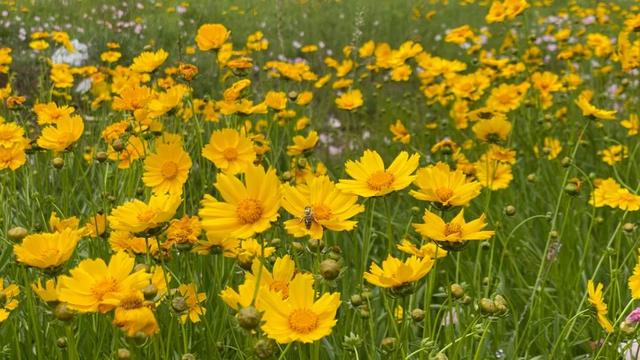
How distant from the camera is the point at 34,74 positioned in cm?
389

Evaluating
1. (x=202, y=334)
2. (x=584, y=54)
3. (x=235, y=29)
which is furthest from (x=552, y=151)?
(x=235, y=29)

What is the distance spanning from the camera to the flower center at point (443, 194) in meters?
1.05

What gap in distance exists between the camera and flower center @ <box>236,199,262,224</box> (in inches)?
34.8

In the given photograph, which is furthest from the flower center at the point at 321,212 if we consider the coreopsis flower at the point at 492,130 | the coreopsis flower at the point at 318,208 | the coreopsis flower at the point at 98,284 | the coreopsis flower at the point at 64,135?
the coreopsis flower at the point at 492,130

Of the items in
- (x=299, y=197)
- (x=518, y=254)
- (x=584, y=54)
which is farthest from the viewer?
(x=584, y=54)

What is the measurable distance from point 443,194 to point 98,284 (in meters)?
0.50

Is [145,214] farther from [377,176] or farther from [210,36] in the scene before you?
[210,36]

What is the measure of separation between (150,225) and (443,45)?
14.8 feet

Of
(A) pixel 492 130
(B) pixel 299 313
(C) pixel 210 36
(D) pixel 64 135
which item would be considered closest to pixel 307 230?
(B) pixel 299 313

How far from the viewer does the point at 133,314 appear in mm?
836

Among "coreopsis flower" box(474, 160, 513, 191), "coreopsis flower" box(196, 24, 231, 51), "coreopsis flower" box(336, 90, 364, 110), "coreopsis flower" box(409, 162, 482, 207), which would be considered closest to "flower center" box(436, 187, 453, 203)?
"coreopsis flower" box(409, 162, 482, 207)

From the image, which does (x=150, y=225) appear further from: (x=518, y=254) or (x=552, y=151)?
(x=552, y=151)

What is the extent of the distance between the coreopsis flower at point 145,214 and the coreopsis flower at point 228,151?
0.76 ft

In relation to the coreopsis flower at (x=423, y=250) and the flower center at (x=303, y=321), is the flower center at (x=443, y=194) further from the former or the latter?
the flower center at (x=303, y=321)
